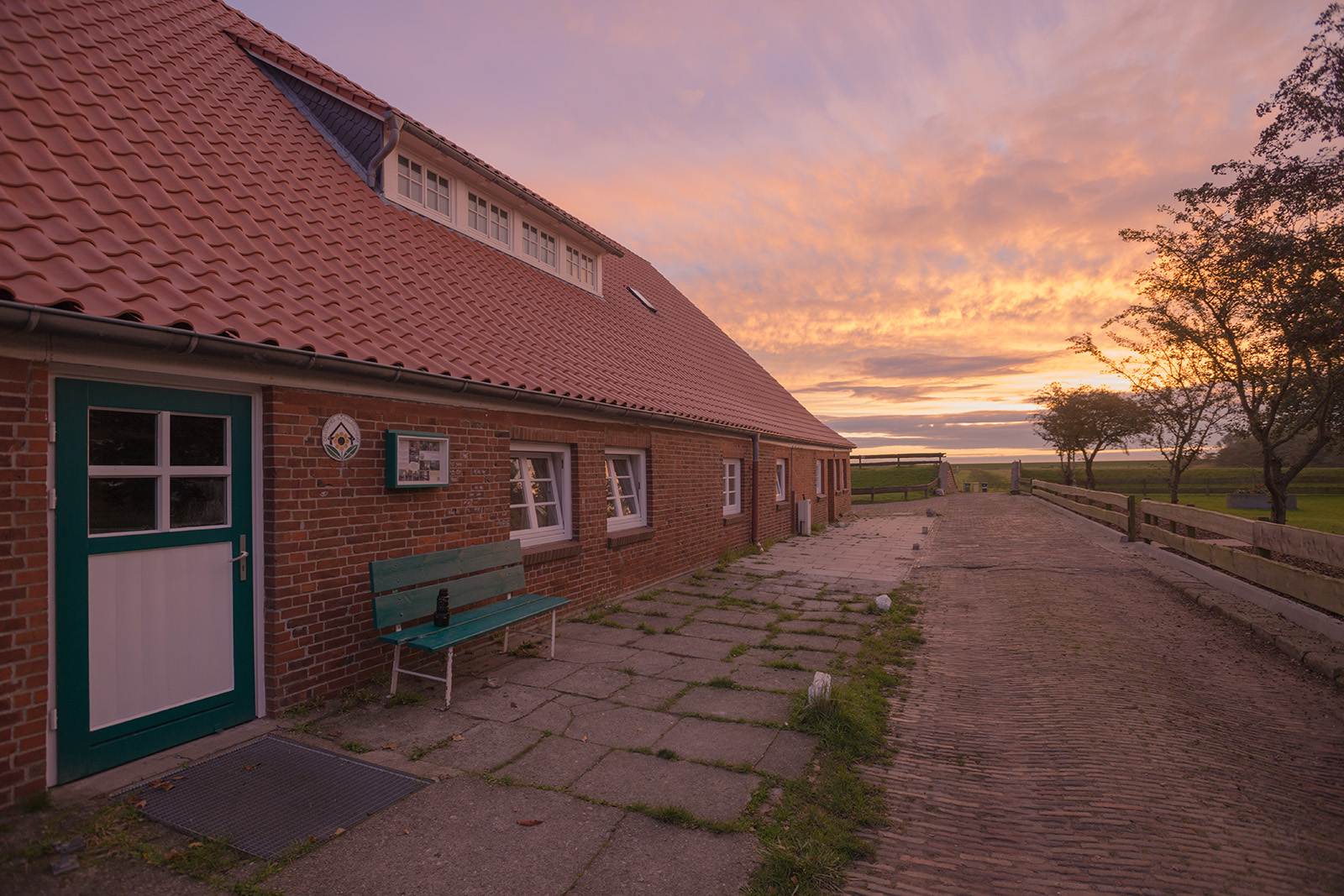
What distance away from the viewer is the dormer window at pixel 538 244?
10.4m

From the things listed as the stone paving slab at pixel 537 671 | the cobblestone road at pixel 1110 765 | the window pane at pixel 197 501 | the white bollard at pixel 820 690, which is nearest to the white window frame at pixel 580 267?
the stone paving slab at pixel 537 671

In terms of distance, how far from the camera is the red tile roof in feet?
12.7

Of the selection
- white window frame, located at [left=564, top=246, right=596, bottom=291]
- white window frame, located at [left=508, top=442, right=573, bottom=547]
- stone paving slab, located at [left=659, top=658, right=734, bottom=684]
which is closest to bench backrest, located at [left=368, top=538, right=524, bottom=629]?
white window frame, located at [left=508, top=442, right=573, bottom=547]

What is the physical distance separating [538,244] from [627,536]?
17.6 ft

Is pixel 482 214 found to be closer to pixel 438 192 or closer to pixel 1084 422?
pixel 438 192

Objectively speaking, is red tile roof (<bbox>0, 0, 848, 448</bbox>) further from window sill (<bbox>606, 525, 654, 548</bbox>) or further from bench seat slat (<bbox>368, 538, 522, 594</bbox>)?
window sill (<bbox>606, 525, 654, 548</bbox>)

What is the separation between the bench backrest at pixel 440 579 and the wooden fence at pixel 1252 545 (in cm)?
802

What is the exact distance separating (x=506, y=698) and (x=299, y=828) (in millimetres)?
1962

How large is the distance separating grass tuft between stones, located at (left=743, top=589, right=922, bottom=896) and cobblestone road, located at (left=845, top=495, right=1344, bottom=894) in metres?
0.13

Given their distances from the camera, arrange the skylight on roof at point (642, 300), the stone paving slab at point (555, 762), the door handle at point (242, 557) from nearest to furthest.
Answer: the stone paving slab at point (555, 762) < the door handle at point (242, 557) < the skylight on roof at point (642, 300)

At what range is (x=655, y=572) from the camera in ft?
31.6

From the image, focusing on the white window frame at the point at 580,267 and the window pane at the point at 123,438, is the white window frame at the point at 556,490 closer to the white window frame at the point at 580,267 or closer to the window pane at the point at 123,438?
the window pane at the point at 123,438

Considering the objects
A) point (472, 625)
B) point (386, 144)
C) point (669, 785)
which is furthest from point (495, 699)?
point (386, 144)

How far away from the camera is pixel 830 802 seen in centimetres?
356
